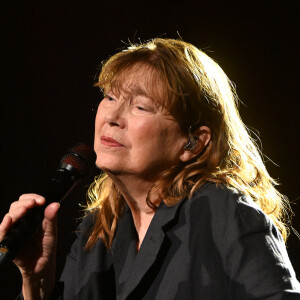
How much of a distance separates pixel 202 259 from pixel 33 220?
51 cm

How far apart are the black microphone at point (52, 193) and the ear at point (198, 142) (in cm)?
32

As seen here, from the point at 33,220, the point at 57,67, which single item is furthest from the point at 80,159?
the point at 57,67

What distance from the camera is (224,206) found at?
1374mm

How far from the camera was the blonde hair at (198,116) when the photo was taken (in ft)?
4.93

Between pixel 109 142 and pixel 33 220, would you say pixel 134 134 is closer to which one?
pixel 109 142

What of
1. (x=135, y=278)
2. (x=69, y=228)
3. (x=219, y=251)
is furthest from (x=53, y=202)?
(x=69, y=228)

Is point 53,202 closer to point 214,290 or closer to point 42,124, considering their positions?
point 214,290

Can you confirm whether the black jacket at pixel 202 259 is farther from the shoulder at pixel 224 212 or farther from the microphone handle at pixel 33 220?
the microphone handle at pixel 33 220

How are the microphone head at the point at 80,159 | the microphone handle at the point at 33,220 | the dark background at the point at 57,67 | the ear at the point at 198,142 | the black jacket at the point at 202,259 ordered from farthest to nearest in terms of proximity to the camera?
the dark background at the point at 57,67
the ear at the point at 198,142
the microphone head at the point at 80,159
the black jacket at the point at 202,259
the microphone handle at the point at 33,220

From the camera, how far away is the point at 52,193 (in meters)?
1.26

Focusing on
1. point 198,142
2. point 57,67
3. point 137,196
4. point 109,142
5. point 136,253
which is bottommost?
point 136,253

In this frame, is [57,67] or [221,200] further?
[57,67]

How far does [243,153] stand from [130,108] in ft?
1.44

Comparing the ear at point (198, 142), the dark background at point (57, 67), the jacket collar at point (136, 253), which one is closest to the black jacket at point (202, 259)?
the jacket collar at point (136, 253)
